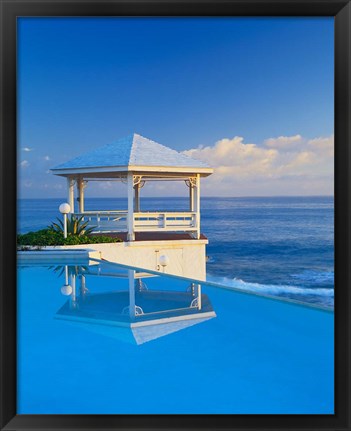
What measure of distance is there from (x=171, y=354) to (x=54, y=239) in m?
7.11

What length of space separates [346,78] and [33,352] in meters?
3.48

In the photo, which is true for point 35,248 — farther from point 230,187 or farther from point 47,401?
point 230,187

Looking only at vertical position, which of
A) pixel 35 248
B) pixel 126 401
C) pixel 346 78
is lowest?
pixel 126 401

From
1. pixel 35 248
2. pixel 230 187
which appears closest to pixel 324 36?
pixel 230 187

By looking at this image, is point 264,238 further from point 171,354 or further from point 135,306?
point 171,354

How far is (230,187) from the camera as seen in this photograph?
3928 centimetres

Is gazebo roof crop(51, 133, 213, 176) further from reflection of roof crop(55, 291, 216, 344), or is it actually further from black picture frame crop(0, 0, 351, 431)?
black picture frame crop(0, 0, 351, 431)

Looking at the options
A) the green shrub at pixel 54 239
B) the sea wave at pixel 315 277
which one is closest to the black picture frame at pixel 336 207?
the green shrub at pixel 54 239

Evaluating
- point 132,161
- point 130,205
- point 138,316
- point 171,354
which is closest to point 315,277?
point 130,205

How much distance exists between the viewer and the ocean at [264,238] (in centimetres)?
2802

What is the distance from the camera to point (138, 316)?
18.5 feet

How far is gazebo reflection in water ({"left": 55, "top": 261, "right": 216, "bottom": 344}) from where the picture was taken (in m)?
5.14

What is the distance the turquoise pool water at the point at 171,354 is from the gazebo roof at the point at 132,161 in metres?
5.03

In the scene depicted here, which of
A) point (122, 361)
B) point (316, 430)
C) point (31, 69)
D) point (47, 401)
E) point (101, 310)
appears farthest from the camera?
point (31, 69)
